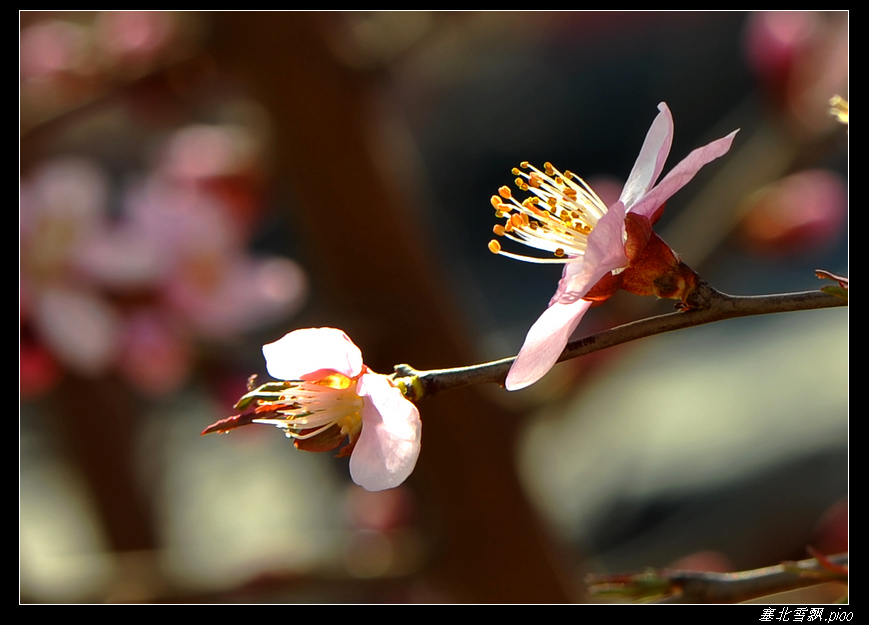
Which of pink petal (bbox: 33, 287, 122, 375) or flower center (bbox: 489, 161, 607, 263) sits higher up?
pink petal (bbox: 33, 287, 122, 375)

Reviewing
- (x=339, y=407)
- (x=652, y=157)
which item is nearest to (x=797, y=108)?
(x=652, y=157)

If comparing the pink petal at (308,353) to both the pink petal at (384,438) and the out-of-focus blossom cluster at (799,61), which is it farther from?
the out-of-focus blossom cluster at (799,61)

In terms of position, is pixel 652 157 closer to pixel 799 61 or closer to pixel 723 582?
pixel 723 582

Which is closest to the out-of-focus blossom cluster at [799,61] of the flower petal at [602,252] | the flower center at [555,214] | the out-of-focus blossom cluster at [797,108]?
the out-of-focus blossom cluster at [797,108]

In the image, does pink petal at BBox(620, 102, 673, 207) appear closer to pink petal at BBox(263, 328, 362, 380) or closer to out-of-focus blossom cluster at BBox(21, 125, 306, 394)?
pink petal at BBox(263, 328, 362, 380)

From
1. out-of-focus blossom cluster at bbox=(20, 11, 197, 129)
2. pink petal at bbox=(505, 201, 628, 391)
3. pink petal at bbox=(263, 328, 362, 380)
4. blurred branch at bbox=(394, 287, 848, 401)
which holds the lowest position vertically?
blurred branch at bbox=(394, 287, 848, 401)

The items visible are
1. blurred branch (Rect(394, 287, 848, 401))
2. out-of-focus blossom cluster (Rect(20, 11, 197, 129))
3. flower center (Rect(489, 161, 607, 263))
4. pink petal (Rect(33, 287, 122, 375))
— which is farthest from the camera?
out-of-focus blossom cluster (Rect(20, 11, 197, 129))

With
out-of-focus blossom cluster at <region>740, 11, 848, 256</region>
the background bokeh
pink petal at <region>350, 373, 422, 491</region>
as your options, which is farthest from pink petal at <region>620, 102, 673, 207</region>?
→ out-of-focus blossom cluster at <region>740, 11, 848, 256</region>
